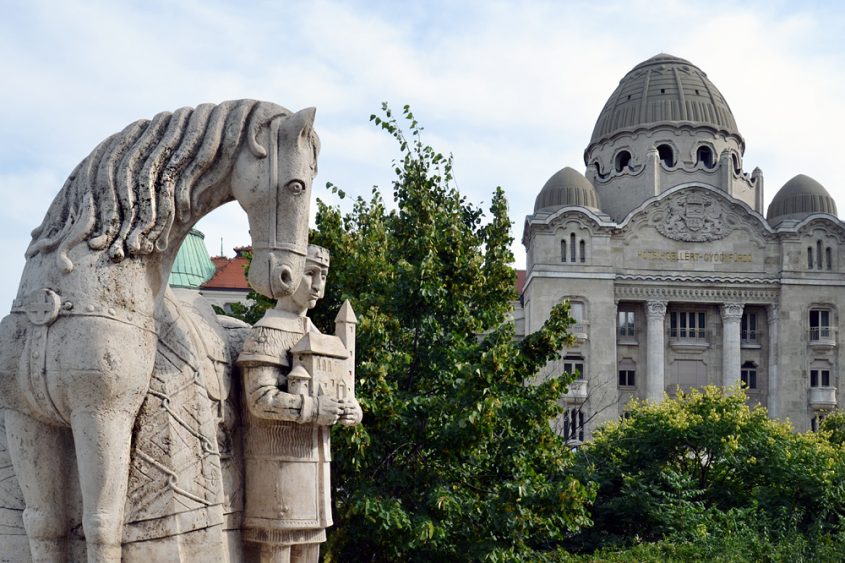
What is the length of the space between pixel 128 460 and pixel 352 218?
12.6 m

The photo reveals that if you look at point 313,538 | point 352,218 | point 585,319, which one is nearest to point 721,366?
point 585,319

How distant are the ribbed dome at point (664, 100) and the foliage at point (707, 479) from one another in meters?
35.0

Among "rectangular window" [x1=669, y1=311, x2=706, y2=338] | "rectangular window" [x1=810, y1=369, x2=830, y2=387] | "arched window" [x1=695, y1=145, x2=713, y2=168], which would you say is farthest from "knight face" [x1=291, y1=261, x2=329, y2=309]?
"arched window" [x1=695, y1=145, x2=713, y2=168]

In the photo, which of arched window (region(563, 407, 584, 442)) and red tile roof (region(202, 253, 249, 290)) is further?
red tile roof (region(202, 253, 249, 290))

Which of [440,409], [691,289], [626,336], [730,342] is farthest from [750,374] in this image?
[440,409]

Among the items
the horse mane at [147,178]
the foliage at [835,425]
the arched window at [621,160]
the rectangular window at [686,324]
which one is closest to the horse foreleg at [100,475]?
the horse mane at [147,178]

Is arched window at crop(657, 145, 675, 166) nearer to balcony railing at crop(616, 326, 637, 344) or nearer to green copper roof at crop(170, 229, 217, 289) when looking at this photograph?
balcony railing at crop(616, 326, 637, 344)

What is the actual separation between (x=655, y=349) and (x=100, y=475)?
54.0m

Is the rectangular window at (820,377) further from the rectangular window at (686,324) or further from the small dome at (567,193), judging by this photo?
the small dome at (567,193)

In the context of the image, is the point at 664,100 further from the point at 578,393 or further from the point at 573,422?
the point at 573,422

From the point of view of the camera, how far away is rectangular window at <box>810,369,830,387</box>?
56344 mm

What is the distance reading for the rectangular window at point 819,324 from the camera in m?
56.7

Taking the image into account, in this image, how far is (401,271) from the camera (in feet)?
43.8

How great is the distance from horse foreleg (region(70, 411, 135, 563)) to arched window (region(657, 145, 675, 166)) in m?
58.0
